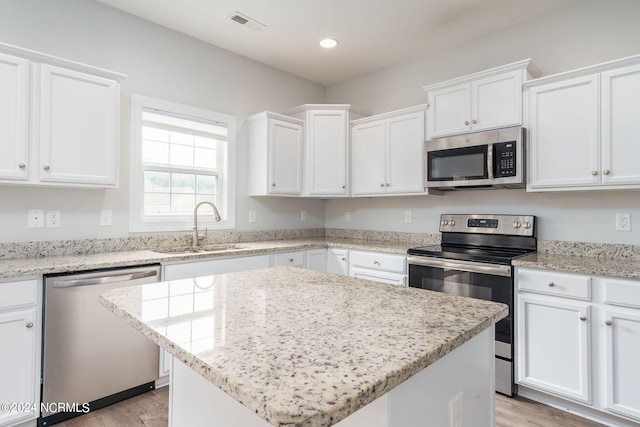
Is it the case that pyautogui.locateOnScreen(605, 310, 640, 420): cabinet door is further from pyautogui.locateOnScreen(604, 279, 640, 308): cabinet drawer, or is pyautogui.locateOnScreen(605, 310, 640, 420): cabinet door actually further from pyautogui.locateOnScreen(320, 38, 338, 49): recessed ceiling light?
pyautogui.locateOnScreen(320, 38, 338, 49): recessed ceiling light

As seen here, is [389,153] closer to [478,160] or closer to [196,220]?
[478,160]

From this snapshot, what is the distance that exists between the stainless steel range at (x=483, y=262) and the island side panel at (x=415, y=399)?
137 cm

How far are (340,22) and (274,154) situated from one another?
130 cm

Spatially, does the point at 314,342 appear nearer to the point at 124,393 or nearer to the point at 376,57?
the point at 124,393

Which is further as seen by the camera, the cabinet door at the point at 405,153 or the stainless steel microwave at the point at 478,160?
the cabinet door at the point at 405,153

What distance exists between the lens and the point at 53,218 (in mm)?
2432

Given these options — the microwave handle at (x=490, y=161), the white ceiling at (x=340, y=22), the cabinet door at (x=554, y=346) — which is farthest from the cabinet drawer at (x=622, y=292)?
the white ceiling at (x=340, y=22)

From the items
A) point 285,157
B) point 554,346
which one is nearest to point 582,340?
point 554,346

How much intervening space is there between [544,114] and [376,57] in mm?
1776

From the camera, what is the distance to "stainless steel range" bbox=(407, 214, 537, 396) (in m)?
2.37

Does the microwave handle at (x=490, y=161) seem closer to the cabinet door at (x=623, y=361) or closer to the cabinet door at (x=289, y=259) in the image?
the cabinet door at (x=623, y=361)

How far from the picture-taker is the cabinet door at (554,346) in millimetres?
2092

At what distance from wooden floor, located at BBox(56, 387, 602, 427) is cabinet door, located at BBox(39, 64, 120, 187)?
1.44 m

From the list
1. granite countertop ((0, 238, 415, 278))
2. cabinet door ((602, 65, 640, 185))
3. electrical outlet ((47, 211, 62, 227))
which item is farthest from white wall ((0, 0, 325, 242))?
cabinet door ((602, 65, 640, 185))
